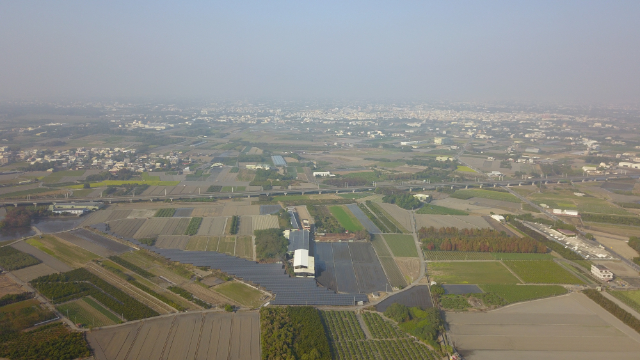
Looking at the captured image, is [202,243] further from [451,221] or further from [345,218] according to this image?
[451,221]

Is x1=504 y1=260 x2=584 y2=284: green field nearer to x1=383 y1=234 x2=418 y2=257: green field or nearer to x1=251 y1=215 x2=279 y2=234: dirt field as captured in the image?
x1=383 y1=234 x2=418 y2=257: green field

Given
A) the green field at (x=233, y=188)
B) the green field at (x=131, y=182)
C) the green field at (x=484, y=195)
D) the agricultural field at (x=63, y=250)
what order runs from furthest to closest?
the green field at (x=131, y=182)
the green field at (x=233, y=188)
the green field at (x=484, y=195)
the agricultural field at (x=63, y=250)

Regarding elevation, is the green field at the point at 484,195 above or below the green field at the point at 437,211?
above

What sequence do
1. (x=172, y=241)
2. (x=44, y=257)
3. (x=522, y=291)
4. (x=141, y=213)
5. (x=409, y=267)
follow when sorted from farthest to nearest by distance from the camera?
(x=141, y=213), (x=172, y=241), (x=409, y=267), (x=44, y=257), (x=522, y=291)

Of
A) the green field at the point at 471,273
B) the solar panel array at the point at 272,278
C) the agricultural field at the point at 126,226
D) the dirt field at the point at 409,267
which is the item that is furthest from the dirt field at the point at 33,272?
the green field at the point at 471,273

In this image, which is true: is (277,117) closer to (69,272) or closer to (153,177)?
(153,177)

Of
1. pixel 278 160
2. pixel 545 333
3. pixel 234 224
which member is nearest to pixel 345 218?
pixel 234 224

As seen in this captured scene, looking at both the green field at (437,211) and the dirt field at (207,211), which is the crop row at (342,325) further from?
the green field at (437,211)
